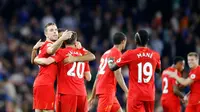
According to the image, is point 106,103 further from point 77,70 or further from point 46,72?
point 46,72

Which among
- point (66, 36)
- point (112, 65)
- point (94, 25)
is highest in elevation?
point (94, 25)

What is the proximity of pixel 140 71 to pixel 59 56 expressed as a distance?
5.77 ft

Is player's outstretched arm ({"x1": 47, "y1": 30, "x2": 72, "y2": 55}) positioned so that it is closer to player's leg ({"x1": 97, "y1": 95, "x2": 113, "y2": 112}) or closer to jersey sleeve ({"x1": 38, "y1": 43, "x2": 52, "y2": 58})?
jersey sleeve ({"x1": 38, "y1": 43, "x2": 52, "y2": 58})

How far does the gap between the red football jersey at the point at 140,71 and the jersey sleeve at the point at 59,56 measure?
49.9 inches

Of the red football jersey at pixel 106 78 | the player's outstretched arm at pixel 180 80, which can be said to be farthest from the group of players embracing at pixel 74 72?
the player's outstretched arm at pixel 180 80

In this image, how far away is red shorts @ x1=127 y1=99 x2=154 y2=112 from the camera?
628 inches

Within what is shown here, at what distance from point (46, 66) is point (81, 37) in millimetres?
10907

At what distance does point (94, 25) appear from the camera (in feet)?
91.8

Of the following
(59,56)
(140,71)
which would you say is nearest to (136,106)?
(140,71)

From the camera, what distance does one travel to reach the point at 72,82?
52.2 feet

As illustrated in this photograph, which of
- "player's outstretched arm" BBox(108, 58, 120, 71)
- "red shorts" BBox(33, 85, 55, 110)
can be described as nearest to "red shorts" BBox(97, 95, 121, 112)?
"player's outstretched arm" BBox(108, 58, 120, 71)

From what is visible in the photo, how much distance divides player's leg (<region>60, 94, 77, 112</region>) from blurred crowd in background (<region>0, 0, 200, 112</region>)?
856 cm

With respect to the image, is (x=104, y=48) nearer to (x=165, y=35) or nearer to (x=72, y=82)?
(x=165, y=35)

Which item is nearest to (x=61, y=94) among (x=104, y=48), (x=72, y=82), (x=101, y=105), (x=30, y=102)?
(x=72, y=82)
